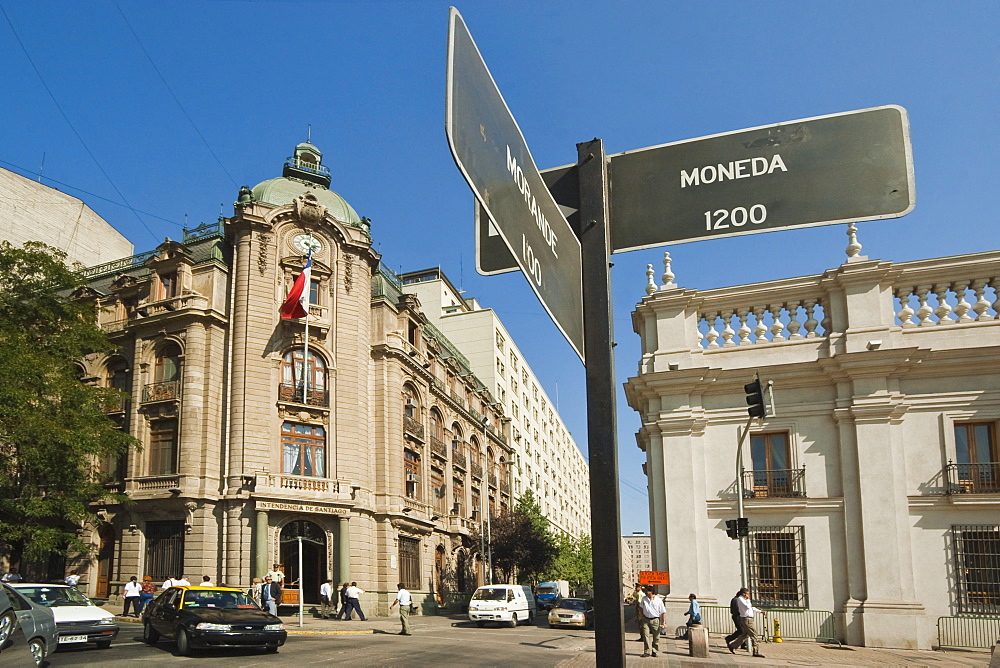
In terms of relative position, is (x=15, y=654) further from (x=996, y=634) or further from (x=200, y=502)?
(x=200, y=502)

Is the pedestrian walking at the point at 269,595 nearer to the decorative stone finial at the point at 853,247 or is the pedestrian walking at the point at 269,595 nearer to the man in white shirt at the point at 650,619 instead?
the man in white shirt at the point at 650,619

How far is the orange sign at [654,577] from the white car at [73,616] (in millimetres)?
13848

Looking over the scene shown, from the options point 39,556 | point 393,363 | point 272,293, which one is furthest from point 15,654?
point 393,363

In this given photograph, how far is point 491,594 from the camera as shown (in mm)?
34750

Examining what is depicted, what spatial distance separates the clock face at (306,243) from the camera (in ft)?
132

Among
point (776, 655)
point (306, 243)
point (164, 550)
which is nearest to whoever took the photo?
point (776, 655)

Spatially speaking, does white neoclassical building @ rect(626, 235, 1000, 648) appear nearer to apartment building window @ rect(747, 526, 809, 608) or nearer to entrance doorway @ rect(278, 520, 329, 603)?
apartment building window @ rect(747, 526, 809, 608)

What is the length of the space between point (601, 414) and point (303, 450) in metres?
36.6

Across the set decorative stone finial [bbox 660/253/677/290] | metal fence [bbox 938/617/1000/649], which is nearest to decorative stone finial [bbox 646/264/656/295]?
decorative stone finial [bbox 660/253/677/290]

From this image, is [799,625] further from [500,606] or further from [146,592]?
[146,592]

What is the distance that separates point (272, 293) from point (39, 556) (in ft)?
47.2

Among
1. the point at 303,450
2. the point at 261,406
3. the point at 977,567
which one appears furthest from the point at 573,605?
the point at 261,406

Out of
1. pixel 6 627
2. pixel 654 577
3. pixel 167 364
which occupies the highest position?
pixel 167 364

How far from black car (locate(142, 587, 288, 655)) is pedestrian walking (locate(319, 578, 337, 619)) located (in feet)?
49.8
